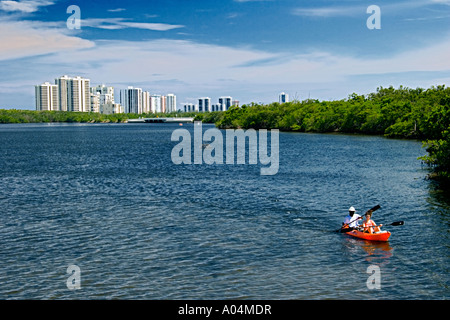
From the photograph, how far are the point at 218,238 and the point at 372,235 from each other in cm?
940

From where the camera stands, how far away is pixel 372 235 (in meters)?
28.6

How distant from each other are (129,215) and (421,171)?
129ft

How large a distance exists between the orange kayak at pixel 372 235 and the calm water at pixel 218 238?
545mm

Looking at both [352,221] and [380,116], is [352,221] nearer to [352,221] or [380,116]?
[352,221]

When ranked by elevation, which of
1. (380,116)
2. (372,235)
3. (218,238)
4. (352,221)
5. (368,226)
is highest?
(380,116)

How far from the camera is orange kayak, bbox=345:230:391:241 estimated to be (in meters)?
28.1

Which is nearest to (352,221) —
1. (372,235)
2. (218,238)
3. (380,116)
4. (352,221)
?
(352,221)

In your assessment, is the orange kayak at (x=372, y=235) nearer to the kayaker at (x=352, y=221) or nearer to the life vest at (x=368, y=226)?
the life vest at (x=368, y=226)

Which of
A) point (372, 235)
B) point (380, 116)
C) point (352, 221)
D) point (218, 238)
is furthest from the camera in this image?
point (380, 116)

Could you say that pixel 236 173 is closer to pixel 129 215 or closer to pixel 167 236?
pixel 129 215

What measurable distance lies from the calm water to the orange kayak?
54cm

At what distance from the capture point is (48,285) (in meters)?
21.9

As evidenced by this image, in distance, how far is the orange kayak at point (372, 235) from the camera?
92.0 feet

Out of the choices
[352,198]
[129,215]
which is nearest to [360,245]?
[352,198]
